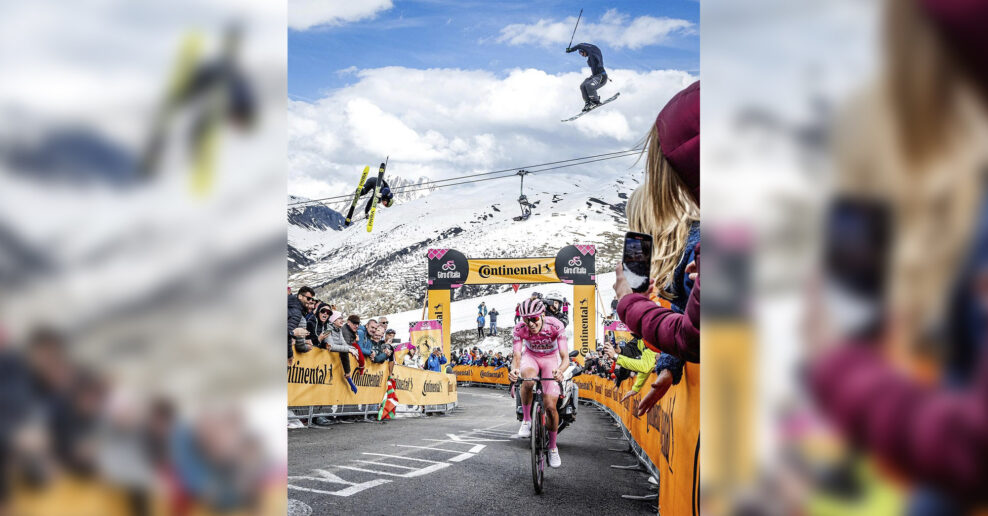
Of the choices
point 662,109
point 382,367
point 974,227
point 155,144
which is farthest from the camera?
point 382,367

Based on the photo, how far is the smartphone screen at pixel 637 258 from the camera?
223 centimetres

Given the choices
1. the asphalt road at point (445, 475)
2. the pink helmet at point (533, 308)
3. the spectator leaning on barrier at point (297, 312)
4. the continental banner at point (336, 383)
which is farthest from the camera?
the continental banner at point (336, 383)

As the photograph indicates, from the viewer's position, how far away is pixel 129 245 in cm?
122

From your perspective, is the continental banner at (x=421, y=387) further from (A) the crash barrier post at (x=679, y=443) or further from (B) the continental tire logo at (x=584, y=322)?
(B) the continental tire logo at (x=584, y=322)

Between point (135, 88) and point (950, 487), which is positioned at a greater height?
point (135, 88)

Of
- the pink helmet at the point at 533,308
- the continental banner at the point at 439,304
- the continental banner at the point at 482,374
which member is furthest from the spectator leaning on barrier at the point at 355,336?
the continental banner at the point at 482,374

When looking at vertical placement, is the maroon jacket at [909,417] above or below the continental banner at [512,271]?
below

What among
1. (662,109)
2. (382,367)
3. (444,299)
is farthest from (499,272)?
(662,109)

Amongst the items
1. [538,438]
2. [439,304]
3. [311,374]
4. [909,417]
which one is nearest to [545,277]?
[439,304]

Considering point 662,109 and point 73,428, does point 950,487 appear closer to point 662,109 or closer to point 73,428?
point 73,428

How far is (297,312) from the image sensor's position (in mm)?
10000

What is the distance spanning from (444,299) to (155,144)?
100ft

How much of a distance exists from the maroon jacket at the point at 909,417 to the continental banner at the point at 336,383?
33.7 ft

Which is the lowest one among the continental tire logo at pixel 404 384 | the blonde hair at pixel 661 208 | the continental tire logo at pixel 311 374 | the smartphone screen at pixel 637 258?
the continental tire logo at pixel 404 384
